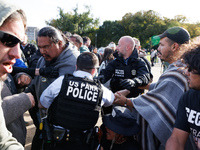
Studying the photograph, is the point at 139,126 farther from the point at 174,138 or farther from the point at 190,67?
the point at 190,67

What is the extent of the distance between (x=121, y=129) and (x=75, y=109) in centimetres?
68

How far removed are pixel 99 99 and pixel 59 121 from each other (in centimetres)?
58

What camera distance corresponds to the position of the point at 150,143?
197cm

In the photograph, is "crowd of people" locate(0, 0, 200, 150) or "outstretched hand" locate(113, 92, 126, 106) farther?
"outstretched hand" locate(113, 92, 126, 106)

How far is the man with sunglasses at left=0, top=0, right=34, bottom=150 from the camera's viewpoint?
89 cm

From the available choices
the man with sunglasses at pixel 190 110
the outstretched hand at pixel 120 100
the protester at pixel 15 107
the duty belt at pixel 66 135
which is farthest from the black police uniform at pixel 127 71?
the protester at pixel 15 107

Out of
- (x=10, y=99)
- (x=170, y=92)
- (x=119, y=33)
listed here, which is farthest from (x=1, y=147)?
(x=119, y=33)

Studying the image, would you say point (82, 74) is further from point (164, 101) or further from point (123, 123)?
point (164, 101)

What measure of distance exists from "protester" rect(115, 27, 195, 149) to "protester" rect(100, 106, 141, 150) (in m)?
0.16

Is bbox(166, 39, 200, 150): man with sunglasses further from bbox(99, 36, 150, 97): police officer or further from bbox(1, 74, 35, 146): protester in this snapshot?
bbox(99, 36, 150, 97): police officer

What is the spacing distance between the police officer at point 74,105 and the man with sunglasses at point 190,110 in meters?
0.96

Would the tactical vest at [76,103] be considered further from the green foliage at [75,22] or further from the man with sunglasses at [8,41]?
the green foliage at [75,22]

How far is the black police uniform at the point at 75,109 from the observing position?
6.25 ft

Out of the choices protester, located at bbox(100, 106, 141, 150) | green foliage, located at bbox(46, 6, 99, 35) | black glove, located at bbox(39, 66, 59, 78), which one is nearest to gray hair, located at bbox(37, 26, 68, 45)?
black glove, located at bbox(39, 66, 59, 78)
